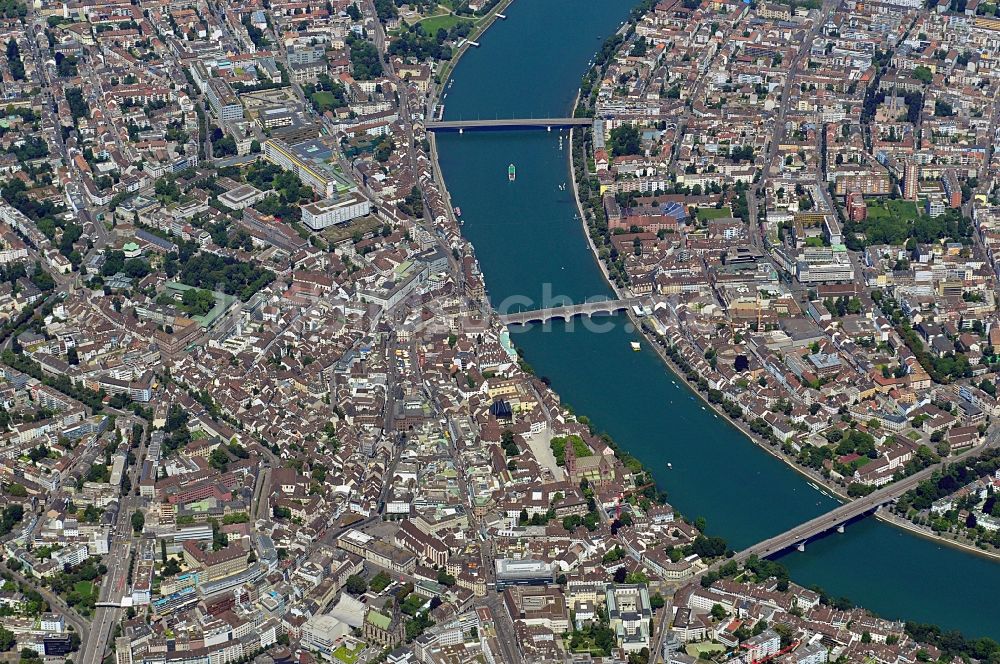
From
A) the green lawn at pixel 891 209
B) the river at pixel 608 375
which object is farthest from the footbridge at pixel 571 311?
the green lawn at pixel 891 209

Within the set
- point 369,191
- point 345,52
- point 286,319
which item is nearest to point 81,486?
point 286,319

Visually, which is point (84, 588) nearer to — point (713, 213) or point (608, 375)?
point (608, 375)

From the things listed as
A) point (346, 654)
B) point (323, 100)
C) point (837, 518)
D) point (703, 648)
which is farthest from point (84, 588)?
point (323, 100)

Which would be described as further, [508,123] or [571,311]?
[508,123]

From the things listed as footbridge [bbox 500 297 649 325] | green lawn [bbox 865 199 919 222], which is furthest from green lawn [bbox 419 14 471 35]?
footbridge [bbox 500 297 649 325]

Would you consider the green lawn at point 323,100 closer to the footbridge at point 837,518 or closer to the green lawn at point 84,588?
the footbridge at point 837,518
